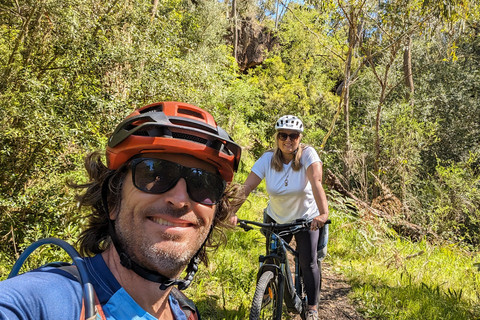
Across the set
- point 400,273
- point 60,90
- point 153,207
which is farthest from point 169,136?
point 400,273

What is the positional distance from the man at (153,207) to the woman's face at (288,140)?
6.46ft

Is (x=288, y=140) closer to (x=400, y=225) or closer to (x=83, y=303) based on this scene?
(x=83, y=303)

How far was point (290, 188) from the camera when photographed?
3574 mm

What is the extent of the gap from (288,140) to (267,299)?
1.65 metres

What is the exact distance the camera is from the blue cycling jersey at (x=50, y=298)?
3.00 ft

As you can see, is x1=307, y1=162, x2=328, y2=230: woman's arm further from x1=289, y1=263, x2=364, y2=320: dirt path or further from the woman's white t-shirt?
x1=289, y1=263, x2=364, y2=320: dirt path

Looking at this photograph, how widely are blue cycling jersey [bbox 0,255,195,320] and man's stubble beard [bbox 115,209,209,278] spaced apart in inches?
6.8

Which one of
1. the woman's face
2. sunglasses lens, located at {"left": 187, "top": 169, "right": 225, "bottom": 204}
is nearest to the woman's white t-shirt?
the woman's face

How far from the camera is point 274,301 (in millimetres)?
3287

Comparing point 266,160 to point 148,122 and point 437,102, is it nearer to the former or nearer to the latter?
point 148,122

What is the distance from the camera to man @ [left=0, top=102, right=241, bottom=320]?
1239 millimetres

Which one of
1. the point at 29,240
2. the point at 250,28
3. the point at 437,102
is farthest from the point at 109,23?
the point at 250,28

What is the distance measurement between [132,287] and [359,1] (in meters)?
9.16

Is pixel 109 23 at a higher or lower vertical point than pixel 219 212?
higher
